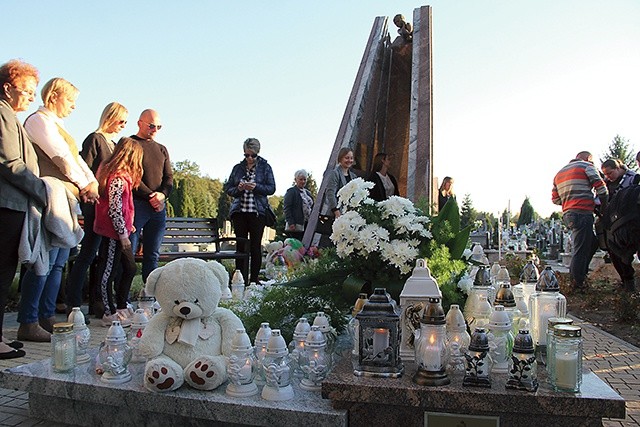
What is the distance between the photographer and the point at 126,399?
2.50 meters

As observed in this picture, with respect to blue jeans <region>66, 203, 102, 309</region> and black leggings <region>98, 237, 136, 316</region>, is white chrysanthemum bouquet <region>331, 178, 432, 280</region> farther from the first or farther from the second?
blue jeans <region>66, 203, 102, 309</region>

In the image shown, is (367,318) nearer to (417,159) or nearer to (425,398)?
(425,398)

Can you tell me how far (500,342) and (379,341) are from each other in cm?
57

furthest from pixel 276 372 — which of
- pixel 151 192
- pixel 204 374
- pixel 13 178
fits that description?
pixel 151 192

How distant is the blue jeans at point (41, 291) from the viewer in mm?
4125

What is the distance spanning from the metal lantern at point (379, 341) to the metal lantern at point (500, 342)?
0.43 meters

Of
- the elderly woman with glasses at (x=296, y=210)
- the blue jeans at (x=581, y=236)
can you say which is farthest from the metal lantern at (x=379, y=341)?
the blue jeans at (x=581, y=236)

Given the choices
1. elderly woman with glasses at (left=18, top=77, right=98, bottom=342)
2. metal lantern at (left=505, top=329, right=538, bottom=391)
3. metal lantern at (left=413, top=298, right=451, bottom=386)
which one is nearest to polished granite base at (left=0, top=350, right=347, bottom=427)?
metal lantern at (left=413, top=298, right=451, bottom=386)

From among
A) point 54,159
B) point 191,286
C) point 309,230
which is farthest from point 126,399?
point 309,230

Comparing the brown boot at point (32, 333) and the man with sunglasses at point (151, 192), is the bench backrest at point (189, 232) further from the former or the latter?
the brown boot at point (32, 333)

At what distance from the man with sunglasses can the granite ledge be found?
3.61 meters

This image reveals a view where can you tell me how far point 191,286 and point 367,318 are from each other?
85 centimetres

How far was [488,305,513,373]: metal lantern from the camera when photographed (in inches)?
96.7

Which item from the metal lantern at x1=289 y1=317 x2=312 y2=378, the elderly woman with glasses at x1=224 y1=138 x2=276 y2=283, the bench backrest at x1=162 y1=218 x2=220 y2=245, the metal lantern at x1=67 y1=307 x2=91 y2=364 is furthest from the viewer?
the bench backrest at x1=162 y1=218 x2=220 y2=245
